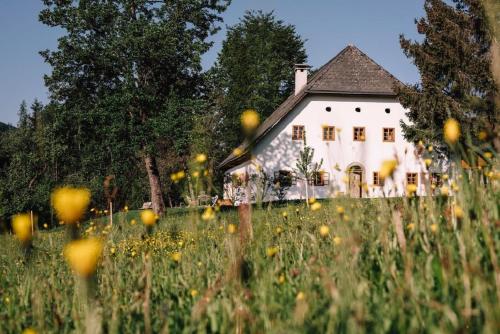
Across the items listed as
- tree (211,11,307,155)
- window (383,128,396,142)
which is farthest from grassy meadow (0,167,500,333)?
tree (211,11,307,155)

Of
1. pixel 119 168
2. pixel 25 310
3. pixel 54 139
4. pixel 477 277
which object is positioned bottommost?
pixel 25 310

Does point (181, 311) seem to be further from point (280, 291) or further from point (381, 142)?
point (381, 142)

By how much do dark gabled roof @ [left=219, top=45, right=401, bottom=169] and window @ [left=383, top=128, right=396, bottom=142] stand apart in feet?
6.79

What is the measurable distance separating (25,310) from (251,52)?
45.3 m

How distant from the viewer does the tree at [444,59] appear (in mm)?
21828

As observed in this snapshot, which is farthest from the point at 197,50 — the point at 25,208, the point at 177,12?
the point at 25,208

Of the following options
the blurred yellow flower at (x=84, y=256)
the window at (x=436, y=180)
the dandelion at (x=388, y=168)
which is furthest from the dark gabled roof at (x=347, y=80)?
the blurred yellow flower at (x=84, y=256)

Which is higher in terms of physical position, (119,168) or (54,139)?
(54,139)

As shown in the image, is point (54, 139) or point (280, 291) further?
point (54, 139)

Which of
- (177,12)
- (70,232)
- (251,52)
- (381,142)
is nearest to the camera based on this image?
(70,232)

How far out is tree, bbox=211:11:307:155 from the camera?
148 feet

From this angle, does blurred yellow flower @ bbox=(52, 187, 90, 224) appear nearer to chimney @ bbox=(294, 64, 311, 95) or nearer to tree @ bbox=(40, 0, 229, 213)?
tree @ bbox=(40, 0, 229, 213)

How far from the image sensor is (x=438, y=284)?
2.50 m

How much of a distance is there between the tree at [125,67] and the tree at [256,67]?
19.2 metres
